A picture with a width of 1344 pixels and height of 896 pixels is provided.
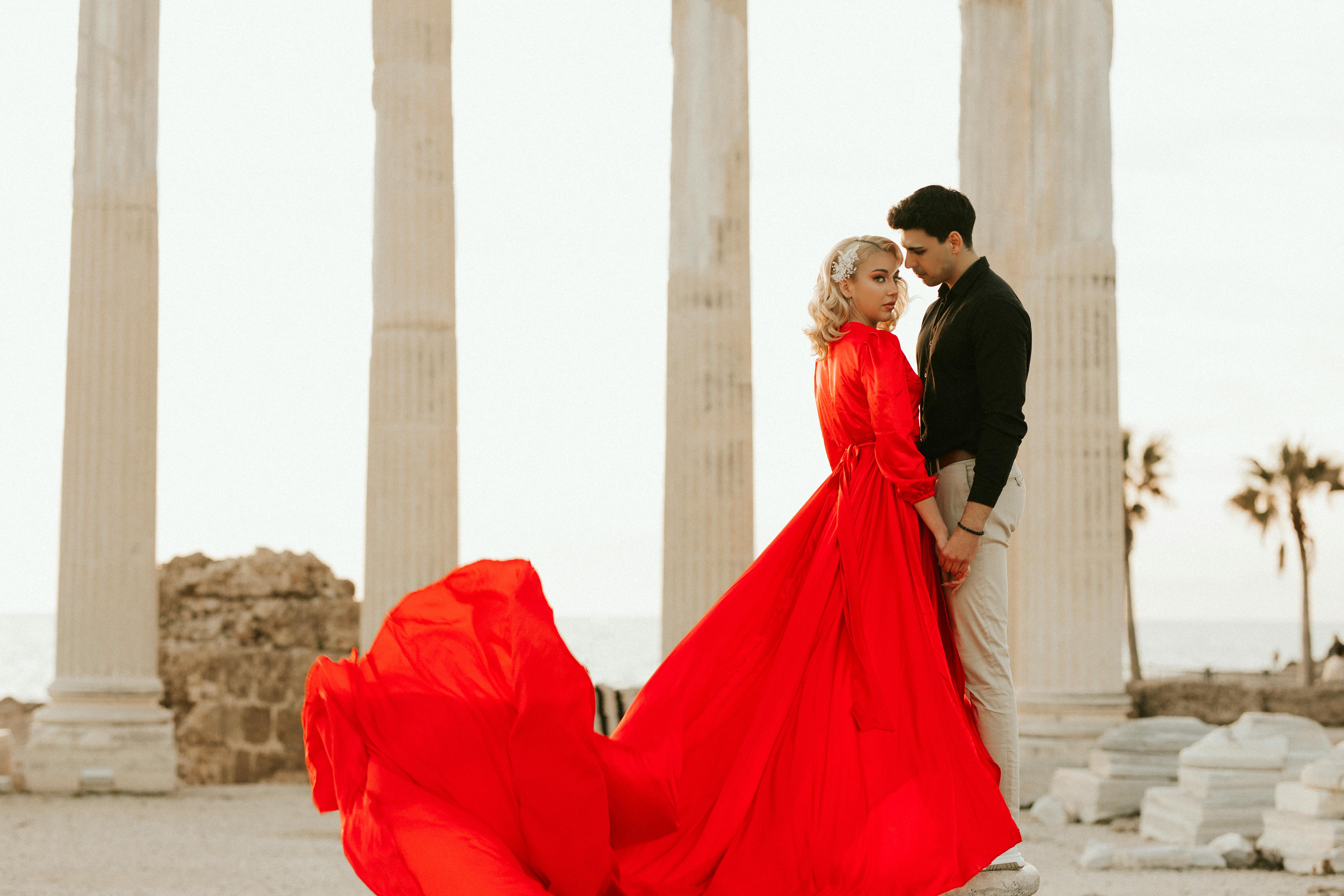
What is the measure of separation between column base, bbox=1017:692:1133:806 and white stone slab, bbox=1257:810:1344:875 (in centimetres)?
467

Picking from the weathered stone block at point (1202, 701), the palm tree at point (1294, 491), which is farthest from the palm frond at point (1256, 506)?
the weathered stone block at point (1202, 701)

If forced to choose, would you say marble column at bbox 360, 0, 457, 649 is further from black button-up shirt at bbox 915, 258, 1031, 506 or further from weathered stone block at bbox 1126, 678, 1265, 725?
weathered stone block at bbox 1126, 678, 1265, 725

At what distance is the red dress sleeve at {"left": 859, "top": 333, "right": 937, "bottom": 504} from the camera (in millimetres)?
7648

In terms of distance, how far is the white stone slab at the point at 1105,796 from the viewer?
791 inches

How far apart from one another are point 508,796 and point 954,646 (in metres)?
2.69

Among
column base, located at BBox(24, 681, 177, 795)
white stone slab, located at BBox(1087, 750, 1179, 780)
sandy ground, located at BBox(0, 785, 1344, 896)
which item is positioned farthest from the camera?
column base, located at BBox(24, 681, 177, 795)

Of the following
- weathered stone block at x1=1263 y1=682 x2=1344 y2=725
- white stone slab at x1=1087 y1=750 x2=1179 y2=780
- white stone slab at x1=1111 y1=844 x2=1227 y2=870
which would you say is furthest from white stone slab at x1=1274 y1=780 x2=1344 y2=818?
weathered stone block at x1=1263 y1=682 x2=1344 y2=725

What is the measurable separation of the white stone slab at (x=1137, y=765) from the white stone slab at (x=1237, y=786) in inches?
75.6

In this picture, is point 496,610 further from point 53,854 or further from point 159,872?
point 53,854

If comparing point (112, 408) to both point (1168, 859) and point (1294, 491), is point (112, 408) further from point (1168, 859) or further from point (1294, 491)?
point (1294, 491)

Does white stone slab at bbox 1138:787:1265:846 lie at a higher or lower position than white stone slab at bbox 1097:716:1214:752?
lower

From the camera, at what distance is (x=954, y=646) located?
7.91 metres

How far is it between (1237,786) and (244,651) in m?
16.8

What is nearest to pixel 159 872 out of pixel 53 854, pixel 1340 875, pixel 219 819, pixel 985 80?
pixel 53 854
